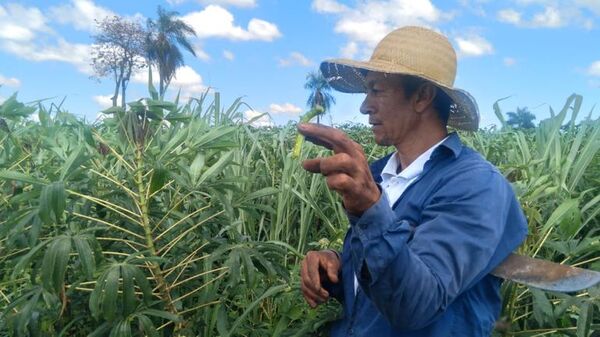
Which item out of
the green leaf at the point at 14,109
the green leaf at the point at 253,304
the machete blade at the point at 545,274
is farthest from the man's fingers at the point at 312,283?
the green leaf at the point at 14,109

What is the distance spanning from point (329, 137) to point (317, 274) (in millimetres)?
567

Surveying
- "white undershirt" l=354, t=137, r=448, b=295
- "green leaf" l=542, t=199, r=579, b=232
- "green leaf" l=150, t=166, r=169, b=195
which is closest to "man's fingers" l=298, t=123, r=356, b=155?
"white undershirt" l=354, t=137, r=448, b=295

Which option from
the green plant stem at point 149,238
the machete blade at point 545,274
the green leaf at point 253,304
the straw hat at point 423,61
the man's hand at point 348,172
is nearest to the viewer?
the man's hand at point 348,172

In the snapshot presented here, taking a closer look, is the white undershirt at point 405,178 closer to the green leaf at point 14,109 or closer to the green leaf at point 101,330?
the green leaf at point 101,330

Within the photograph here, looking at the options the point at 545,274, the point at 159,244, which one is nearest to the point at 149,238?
the point at 159,244

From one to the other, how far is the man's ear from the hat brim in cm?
3

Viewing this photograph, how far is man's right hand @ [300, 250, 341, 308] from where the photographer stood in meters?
1.57

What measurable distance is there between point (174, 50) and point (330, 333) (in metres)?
36.2

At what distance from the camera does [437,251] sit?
116 cm

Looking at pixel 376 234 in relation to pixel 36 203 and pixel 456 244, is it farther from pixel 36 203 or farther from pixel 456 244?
pixel 36 203

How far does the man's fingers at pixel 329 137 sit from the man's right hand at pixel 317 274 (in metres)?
0.51

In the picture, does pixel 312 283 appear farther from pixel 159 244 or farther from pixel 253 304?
pixel 159 244

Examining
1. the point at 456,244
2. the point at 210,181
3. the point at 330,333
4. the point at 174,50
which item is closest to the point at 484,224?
the point at 456,244

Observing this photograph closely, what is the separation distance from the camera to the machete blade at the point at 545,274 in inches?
52.3
